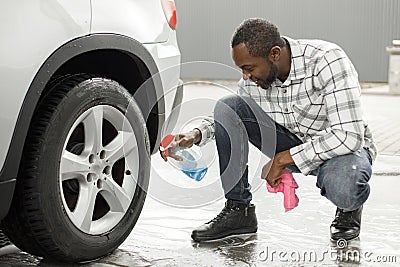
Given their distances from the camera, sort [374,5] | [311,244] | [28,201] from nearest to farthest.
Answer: [28,201], [311,244], [374,5]

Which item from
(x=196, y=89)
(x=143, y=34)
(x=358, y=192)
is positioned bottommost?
(x=196, y=89)

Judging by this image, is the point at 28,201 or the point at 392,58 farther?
the point at 392,58

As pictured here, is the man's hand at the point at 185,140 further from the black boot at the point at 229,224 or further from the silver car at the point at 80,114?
the black boot at the point at 229,224

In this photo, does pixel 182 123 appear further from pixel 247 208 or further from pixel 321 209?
pixel 321 209

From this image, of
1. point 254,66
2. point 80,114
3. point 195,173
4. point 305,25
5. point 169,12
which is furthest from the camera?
point 305,25

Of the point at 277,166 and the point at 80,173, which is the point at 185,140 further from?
the point at 80,173

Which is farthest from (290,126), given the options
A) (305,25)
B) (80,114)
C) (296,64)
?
(305,25)

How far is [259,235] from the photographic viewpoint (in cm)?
368

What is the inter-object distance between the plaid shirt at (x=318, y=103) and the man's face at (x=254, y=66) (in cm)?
11

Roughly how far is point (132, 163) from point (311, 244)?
36.5 inches

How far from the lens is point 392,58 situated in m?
11.9

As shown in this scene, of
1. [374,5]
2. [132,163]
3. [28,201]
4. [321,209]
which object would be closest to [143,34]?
[132,163]

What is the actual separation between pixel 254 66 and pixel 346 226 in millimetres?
928

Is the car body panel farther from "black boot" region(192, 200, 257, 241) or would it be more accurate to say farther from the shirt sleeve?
"black boot" region(192, 200, 257, 241)
